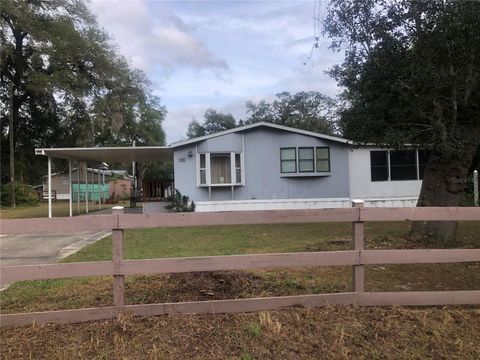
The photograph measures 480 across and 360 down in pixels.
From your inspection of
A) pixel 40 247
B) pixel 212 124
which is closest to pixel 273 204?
pixel 40 247

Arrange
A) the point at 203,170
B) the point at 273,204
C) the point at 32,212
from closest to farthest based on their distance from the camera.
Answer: the point at 203,170, the point at 273,204, the point at 32,212

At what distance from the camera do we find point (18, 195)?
118 ft

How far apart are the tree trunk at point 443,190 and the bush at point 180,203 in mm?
11342

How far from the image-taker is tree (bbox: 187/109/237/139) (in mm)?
66562

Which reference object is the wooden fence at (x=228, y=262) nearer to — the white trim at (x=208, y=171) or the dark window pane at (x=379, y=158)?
the white trim at (x=208, y=171)

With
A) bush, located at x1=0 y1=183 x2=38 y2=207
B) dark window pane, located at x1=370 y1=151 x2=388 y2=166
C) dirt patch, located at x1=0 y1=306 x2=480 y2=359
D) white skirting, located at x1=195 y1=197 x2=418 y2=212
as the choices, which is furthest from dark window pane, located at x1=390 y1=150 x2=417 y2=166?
bush, located at x1=0 y1=183 x2=38 y2=207

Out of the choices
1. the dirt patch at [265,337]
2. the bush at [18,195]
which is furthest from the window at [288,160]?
the bush at [18,195]

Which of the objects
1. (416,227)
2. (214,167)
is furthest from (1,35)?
(416,227)

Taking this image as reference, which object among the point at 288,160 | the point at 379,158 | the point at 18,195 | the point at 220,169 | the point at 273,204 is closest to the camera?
the point at 273,204

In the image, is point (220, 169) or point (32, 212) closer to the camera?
point (220, 169)

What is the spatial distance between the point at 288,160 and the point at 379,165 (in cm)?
447

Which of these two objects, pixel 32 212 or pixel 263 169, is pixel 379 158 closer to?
pixel 263 169

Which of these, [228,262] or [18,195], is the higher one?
[18,195]

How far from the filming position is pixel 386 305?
4.84 metres
